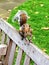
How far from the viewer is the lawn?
547 centimetres

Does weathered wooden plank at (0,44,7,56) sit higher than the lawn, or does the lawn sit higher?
weathered wooden plank at (0,44,7,56)

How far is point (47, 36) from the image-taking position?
5746 millimetres

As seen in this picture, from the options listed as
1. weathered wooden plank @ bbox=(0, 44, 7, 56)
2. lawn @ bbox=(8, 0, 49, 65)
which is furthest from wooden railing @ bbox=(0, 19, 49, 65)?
lawn @ bbox=(8, 0, 49, 65)

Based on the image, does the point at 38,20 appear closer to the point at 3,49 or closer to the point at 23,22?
the point at 3,49

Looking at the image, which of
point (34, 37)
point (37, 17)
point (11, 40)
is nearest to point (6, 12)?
point (37, 17)

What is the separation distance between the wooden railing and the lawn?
170cm

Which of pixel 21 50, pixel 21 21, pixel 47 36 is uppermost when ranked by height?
pixel 21 21

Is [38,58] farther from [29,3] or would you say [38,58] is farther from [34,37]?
[29,3]

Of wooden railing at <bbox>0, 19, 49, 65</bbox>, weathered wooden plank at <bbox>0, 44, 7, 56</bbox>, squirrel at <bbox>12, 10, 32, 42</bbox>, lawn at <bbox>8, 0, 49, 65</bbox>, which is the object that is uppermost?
squirrel at <bbox>12, 10, 32, 42</bbox>

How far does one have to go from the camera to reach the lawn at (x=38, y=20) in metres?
5.47

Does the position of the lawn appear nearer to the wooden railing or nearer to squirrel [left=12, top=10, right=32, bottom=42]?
the wooden railing

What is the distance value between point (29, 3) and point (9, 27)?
4931mm

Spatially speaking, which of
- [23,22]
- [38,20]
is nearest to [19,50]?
[23,22]

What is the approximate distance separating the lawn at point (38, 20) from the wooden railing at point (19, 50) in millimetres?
1700
